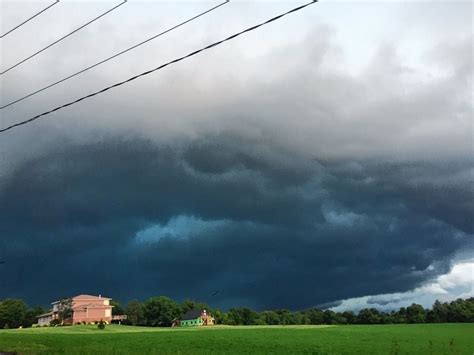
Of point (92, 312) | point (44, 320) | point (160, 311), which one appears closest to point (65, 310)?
point (92, 312)

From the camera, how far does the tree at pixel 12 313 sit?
5581 inches

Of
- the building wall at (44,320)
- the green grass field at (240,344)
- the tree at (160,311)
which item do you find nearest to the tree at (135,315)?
the tree at (160,311)

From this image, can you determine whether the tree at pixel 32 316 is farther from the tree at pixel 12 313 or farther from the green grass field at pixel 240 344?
the green grass field at pixel 240 344

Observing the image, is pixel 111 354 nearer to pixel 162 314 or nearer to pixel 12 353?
pixel 12 353

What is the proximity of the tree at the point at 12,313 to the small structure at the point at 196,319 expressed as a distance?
44.2 m

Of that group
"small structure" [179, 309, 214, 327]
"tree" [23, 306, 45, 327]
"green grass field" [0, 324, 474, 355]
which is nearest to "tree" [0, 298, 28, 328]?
"tree" [23, 306, 45, 327]

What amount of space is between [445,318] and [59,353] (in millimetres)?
129808

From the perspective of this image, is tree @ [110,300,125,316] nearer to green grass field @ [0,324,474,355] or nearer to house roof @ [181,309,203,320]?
house roof @ [181,309,203,320]

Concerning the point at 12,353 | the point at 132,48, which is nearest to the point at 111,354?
the point at 12,353

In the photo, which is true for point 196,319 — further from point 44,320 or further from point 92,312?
point 44,320

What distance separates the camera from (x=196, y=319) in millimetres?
150000

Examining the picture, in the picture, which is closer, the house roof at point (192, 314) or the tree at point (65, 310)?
the tree at point (65, 310)

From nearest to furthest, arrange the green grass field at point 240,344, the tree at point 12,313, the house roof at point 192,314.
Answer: the green grass field at point 240,344 < the tree at point 12,313 < the house roof at point 192,314

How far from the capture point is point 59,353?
29812 millimetres
